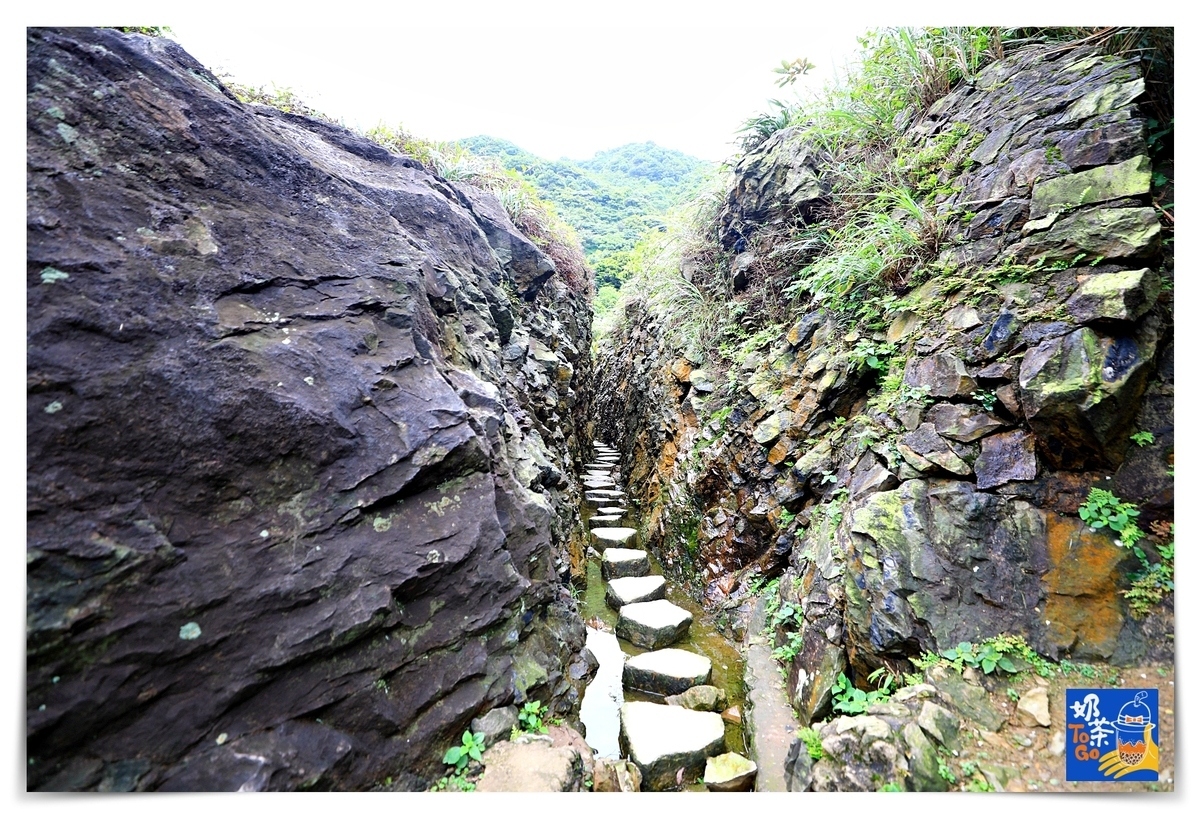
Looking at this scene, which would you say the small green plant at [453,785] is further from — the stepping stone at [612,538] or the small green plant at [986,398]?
the stepping stone at [612,538]

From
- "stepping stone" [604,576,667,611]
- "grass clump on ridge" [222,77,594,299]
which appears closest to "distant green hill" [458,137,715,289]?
"grass clump on ridge" [222,77,594,299]

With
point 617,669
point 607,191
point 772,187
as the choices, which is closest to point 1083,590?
point 617,669

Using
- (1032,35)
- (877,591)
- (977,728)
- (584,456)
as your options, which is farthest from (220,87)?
(584,456)

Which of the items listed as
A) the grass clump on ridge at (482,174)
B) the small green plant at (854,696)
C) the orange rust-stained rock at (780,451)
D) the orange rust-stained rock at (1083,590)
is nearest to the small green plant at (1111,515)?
the orange rust-stained rock at (1083,590)

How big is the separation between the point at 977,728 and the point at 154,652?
333 cm

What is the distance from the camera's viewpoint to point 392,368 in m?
2.71

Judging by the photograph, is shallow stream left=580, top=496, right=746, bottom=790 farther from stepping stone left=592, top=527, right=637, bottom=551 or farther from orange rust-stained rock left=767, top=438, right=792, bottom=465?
orange rust-stained rock left=767, top=438, right=792, bottom=465

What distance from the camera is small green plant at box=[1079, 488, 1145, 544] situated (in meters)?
2.09

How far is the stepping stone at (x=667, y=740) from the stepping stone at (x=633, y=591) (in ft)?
4.93

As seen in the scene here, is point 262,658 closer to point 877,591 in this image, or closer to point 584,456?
point 877,591

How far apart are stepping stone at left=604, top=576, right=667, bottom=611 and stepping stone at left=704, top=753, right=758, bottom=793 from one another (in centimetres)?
202

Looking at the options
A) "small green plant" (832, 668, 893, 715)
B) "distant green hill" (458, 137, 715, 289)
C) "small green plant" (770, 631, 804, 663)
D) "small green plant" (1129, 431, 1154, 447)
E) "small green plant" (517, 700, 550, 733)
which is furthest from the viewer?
"distant green hill" (458, 137, 715, 289)

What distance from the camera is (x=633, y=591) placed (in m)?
5.07

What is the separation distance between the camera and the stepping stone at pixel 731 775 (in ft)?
9.26
